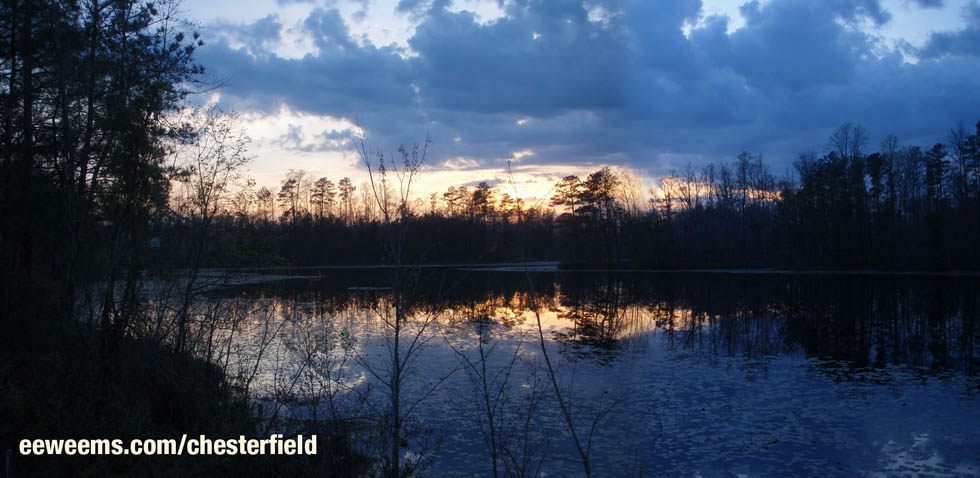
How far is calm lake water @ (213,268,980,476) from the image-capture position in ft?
27.3

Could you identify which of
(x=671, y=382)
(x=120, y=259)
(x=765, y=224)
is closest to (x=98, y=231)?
(x=120, y=259)

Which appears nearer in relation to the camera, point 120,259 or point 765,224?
point 120,259

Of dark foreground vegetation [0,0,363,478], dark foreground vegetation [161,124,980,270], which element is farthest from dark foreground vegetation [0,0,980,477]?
dark foreground vegetation [161,124,980,270]

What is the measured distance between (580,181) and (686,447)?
185 ft

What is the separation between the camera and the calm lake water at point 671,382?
27.3ft

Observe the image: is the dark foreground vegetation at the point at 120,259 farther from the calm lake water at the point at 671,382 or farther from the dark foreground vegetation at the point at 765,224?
the dark foreground vegetation at the point at 765,224

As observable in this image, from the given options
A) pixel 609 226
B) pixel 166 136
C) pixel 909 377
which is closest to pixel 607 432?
pixel 909 377

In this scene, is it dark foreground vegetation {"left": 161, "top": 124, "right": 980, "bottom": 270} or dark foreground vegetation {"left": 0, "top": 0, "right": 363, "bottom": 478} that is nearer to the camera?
dark foreground vegetation {"left": 0, "top": 0, "right": 363, "bottom": 478}

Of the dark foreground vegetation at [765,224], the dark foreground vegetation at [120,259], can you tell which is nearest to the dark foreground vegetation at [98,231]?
the dark foreground vegetation at [120,259]

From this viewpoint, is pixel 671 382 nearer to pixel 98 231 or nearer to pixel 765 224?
pixel 98 231

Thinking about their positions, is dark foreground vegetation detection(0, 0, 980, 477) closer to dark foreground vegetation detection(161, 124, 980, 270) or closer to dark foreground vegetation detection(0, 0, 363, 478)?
dark foreground vegetation detection(0, 0, 363, 478)

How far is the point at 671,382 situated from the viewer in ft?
41.5

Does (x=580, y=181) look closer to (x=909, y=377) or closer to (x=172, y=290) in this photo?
(x=909, y=377)

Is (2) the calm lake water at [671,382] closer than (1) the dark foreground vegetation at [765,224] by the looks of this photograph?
Yes
